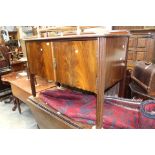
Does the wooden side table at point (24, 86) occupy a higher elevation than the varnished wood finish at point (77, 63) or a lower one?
lower

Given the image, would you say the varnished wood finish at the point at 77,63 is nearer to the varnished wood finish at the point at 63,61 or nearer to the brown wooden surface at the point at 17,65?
the varnished wood finish at the point at 63,61

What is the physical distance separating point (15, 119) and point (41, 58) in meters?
1.82

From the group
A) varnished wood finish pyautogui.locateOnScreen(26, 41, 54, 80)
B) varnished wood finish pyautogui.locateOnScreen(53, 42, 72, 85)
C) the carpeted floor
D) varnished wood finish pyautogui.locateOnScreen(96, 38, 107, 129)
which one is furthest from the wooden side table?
varnished wood finish pyautogui.locateOnScreen(96, 38, 107, 129)

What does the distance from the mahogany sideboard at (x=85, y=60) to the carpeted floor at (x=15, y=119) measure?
57.1 inches

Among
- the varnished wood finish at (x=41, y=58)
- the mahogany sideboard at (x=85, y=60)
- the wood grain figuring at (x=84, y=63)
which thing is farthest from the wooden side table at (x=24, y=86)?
the wood grain figuring at (x=84, y=63)

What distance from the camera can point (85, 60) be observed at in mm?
1114

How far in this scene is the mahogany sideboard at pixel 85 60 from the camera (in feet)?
3.40

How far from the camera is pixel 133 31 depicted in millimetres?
2709

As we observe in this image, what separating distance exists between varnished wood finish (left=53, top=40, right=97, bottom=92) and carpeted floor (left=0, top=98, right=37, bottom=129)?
1659 millimetres

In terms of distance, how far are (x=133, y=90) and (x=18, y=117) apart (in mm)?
2209

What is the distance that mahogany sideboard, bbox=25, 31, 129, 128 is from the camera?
104cm

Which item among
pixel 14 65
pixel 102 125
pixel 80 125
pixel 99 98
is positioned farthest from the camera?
pixel 14 65
